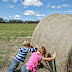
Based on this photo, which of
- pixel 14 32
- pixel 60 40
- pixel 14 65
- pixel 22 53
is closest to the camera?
pixel 60 40

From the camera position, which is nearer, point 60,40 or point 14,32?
point 60,40

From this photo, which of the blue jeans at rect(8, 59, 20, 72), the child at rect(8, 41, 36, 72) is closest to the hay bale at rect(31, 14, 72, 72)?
the child at rect(8, 41, 36, 72)

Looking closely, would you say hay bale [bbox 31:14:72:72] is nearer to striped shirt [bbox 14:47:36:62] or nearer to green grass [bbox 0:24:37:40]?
striped shirt [bbox 14:47:36:62]

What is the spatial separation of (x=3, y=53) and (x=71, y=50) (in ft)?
14.2

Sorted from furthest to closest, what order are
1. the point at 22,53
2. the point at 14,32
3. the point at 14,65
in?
the point at 14,32, the point at 14,65, the point at 22,53

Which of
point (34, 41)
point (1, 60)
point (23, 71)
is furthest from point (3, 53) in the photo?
point (23, 71)

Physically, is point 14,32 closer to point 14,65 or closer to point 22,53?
point 14,65

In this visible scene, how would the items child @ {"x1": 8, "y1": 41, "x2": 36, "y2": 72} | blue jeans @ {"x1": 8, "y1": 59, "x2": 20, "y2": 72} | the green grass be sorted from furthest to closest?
the green grass → blue jeans @ {"x1": 8, "y1": 59, "x2": 20, "y2": 72} → child @ {"x1": 8, "y1": 41, "x2": 36, "y2": 72}

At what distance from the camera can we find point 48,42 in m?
4.27

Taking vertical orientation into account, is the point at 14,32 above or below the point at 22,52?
below

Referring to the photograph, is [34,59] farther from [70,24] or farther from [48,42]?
[70,24]

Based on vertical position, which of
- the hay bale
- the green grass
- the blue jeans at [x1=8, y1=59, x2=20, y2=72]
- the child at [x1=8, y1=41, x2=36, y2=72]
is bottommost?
the blue jeans at [x1=8, y1=59, x2=20, y2=72]

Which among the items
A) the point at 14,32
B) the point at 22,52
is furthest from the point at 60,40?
the point at 14,32

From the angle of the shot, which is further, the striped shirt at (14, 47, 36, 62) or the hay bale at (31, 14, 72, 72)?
the striped shirt at (14, 47, 36, 62)
